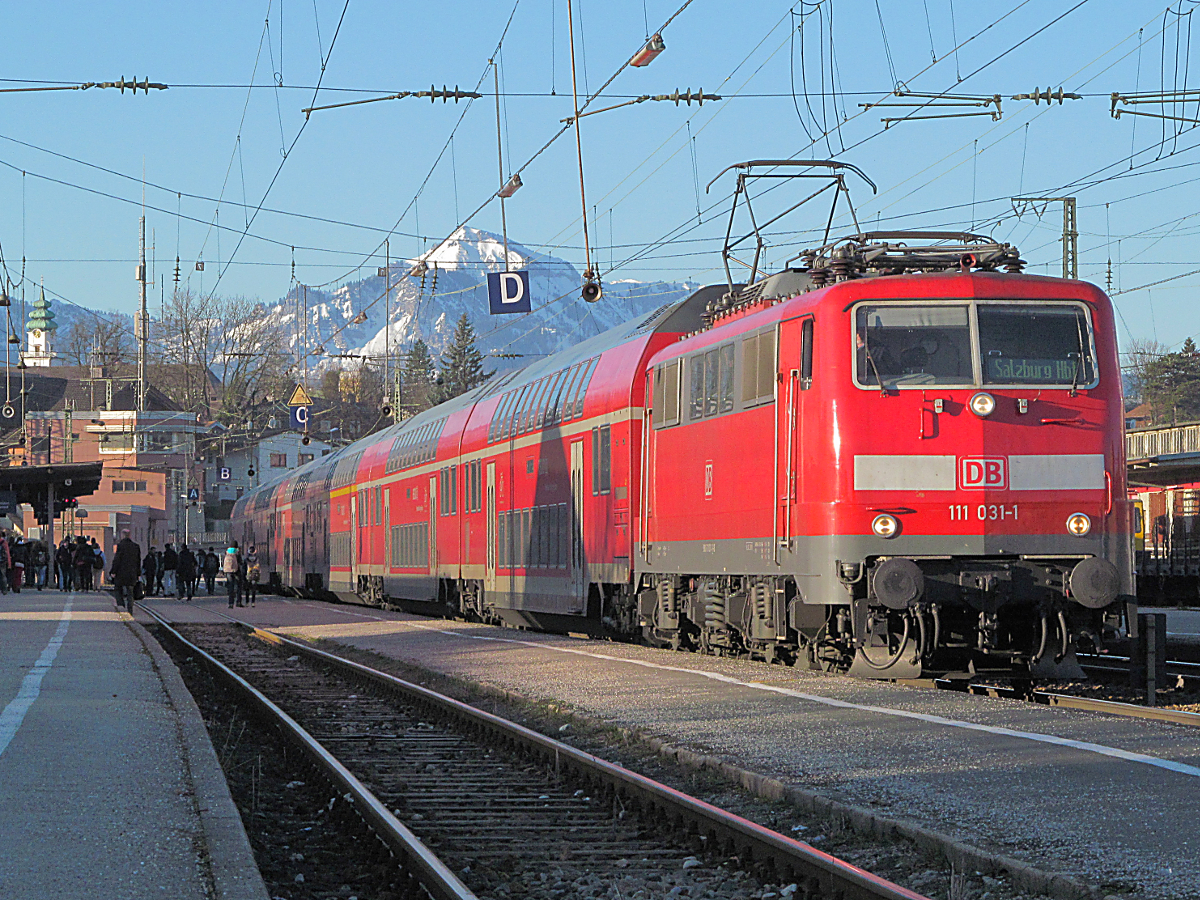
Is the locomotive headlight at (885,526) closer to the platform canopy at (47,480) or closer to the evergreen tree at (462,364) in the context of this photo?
the platform canopy at (47,480)

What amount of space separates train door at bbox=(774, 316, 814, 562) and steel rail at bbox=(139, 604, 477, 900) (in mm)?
4570

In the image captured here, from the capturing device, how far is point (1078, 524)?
517 inches

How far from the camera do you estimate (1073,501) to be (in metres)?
13.1

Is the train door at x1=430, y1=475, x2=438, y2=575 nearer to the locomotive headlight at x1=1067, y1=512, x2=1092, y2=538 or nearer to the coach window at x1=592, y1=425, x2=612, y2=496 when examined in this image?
the coach window at x1=592, y1=425, x2=612, y2=496

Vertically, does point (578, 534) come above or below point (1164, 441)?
below

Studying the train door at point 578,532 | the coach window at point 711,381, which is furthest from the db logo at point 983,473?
the train door at point 578,532

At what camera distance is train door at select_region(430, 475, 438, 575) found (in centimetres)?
2916

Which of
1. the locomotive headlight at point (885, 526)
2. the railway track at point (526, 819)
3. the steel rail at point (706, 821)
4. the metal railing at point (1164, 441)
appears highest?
the metal railing at point (1164, 441)

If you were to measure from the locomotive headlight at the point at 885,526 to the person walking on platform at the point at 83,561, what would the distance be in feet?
117

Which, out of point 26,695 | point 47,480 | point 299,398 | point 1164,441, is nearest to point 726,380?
point 26,695

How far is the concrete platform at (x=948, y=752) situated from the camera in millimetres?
6688

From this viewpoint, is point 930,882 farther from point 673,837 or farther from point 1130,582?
point 1130,582

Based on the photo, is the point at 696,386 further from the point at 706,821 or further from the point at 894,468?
the point at 706,821

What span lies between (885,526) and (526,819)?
5360 mm
